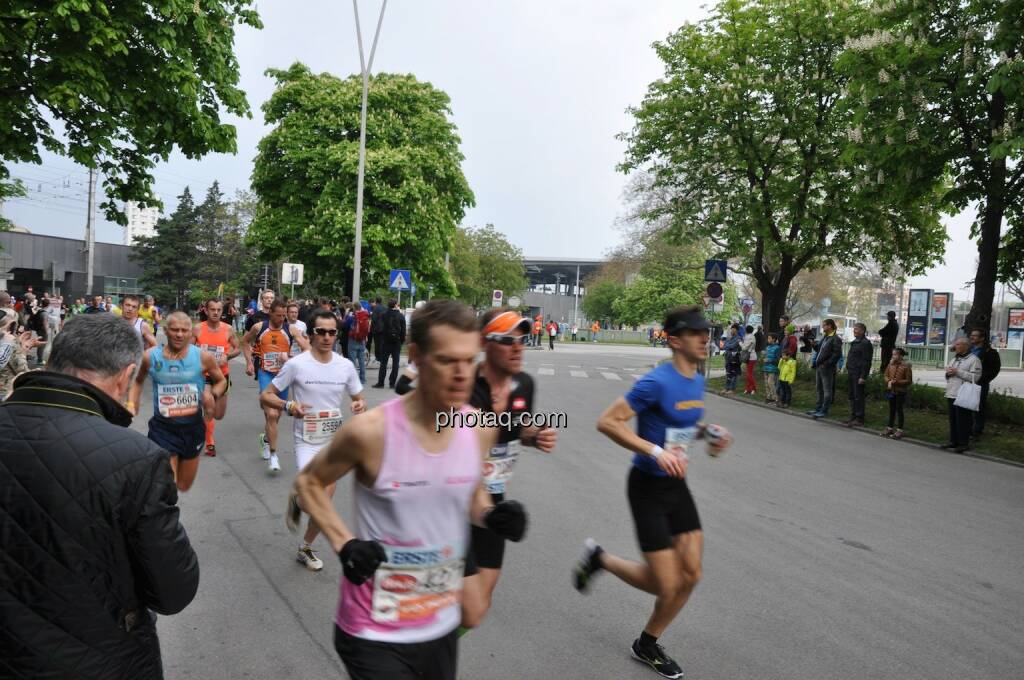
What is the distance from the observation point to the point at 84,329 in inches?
88.7

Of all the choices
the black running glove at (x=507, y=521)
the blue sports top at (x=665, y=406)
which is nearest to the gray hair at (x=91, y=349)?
the black running glove at (x=507, y=521)

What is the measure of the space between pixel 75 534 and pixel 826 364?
51.2ft

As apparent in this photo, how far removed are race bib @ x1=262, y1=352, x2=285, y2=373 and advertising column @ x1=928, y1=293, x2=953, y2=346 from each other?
24.3 meters

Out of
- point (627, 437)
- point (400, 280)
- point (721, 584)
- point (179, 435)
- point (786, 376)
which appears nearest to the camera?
point (627, 437)

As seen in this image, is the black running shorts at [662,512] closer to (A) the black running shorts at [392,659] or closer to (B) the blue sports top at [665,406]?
(B) the blue sports top at [665,406]

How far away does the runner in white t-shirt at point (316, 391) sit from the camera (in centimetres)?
589

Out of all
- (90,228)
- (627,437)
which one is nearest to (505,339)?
(627,437)

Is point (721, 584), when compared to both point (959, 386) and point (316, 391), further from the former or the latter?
point (959, 386)

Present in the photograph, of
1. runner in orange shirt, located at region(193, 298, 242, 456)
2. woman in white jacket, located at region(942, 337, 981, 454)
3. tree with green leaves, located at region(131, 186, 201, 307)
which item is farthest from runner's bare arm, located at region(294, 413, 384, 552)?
tree with green leaves, located at region(131, 186, 201, 307)

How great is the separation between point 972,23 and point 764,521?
1024cm

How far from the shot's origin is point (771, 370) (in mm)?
17938

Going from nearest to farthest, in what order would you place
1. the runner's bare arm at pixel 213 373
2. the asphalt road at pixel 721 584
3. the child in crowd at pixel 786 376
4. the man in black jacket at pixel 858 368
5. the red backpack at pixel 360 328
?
the asphalt road at pixel 721 584, the runner's bare arm at pixel 213 373, the man in black jacket at pixel 858 368, the child in crowd at pixel 786 376, the red backpack at pixel 360 328

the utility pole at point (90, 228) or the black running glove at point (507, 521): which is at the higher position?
the utility pole at point (90, 228)

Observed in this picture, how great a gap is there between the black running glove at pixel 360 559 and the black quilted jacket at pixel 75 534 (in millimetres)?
481
